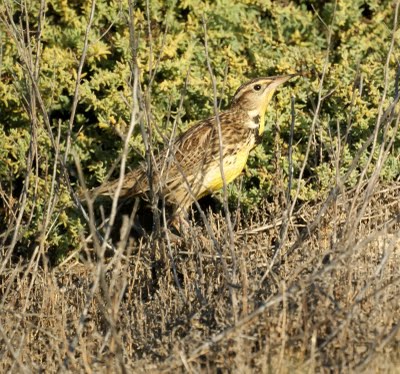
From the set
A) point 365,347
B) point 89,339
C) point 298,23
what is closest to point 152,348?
point 89,339

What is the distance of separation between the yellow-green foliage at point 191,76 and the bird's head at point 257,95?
0.60 feet

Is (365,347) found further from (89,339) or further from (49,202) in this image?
(49,202)

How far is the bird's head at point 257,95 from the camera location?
29.7ft

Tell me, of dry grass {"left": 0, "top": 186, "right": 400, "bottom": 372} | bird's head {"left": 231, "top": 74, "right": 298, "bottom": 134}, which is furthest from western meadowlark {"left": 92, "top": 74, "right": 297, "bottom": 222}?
dry grass {"left": 0, "top": 186, "right": 400, "bottom": 372}

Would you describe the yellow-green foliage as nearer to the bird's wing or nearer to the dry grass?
the bird's wing

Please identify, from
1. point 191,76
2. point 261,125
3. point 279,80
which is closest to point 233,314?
point 279,80

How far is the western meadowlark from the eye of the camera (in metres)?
8.80

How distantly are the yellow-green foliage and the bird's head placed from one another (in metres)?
0.18

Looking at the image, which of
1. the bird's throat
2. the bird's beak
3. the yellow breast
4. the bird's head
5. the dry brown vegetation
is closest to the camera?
the dry brown vegetation

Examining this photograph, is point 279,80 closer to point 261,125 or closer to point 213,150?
point 261,125

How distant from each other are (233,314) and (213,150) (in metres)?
3.08

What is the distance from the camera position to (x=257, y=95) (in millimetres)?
9109

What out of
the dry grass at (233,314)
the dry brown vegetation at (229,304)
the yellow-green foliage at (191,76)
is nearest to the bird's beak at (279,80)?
the yellow-green foliage at (191,76)

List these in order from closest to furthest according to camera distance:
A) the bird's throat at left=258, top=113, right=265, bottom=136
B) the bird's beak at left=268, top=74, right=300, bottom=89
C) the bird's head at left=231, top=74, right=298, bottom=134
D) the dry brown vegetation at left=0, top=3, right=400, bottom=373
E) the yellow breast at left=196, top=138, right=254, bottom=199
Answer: the dry brown vegetation at left=0, top=3, right=400, bottom=373 < the yellow breast at left=196, top=138, right=254, bottom=199 < the bird's beak at left=268, top=74, right=300, bottom=89 < the bird's head at left=231, top=74, right=298, bottom=134 < the bird's throat at left=258, top=113, right=265, bottom=136
